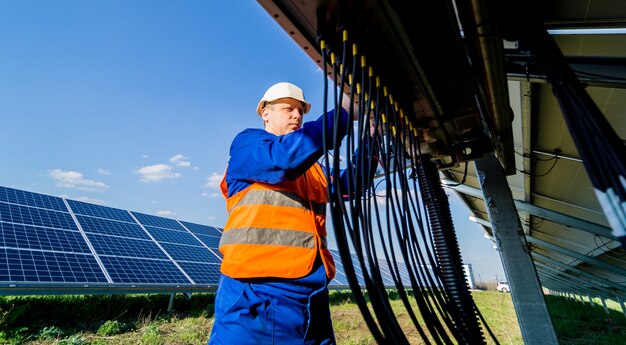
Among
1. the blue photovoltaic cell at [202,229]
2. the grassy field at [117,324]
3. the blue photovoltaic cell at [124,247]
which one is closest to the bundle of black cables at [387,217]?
the grassy field at [117,324]

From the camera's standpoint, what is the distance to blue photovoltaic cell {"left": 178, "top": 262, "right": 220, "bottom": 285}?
21.9 ft

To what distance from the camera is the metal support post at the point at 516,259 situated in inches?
73.9

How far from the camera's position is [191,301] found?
26.4 ft

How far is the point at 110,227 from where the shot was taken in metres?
Answer: 7.86

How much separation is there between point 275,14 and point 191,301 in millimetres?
8659

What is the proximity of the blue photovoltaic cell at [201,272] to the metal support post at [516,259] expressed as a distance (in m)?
6.05

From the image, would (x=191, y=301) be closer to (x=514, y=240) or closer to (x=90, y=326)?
(x=90, y=326)

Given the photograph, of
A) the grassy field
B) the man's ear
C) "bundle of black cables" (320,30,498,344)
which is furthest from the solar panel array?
"bundle of black cables" (320,30,498,344)

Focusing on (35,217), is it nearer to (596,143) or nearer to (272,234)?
(272,234)

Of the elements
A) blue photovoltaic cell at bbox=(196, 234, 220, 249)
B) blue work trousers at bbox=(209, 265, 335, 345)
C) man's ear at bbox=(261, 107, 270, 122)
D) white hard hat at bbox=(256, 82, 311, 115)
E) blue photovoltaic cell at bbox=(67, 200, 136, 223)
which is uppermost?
blue photovoltaic cell at bbox=(67, 200, 136, 223)

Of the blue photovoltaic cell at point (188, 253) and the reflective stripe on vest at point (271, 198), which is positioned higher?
the blue photovoltaic cell at point (188, 253)

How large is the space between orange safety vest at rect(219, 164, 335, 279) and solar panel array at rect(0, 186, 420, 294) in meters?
4.66

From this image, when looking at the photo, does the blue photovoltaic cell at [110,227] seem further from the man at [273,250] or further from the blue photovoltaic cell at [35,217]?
the man at [273,250]

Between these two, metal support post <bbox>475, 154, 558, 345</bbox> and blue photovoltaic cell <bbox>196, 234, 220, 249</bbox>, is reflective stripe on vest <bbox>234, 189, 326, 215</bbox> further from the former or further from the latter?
blue photovoltaic cell <bbox>196, 234, 220, 249</bbox>
